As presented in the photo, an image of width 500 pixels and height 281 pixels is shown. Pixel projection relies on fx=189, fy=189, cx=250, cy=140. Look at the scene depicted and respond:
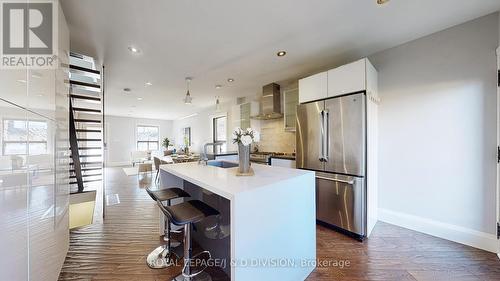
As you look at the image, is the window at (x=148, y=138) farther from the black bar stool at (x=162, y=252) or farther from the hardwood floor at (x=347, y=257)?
the black bar stool at (x=162, y=252)

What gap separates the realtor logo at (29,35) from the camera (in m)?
0.96

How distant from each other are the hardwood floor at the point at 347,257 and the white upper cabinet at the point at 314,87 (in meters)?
1.94

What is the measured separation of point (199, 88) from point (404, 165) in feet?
13.9

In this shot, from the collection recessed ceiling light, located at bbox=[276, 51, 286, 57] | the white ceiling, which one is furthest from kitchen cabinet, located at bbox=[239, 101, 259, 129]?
recessed ceiling light, located at bbox=[276, 51, 286, 57]

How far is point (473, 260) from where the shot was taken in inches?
75.3

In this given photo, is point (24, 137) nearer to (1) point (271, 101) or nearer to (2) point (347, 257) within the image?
(2) point (347, 257)

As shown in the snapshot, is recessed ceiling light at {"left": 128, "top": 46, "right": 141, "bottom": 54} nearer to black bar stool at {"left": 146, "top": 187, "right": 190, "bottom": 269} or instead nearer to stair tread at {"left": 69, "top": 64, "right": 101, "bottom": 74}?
stair tread at {"left": 69, "top": 64, "right": 101, "bottom": 74}

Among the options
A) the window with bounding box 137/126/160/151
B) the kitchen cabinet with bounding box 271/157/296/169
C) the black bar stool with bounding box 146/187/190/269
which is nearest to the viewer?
the black bar stool with bounding box 146/187/190/269

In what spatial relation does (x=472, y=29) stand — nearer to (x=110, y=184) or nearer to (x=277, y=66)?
(x=277, y=66)

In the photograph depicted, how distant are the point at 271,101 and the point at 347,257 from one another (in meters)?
3.09

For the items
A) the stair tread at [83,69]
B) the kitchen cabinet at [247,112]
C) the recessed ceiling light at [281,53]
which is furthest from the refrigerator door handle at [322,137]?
the stair tread at [83,69]

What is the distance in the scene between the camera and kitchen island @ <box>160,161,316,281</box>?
1.22 meters

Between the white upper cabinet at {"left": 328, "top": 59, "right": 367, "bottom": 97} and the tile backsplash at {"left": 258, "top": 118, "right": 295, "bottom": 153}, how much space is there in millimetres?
1658

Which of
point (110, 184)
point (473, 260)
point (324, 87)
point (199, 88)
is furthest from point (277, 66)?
point (110, 184)
